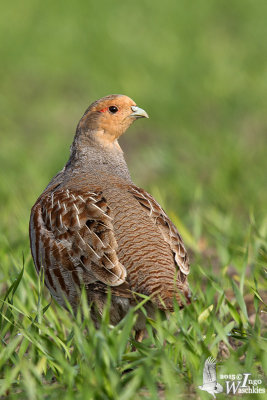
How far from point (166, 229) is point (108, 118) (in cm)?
102

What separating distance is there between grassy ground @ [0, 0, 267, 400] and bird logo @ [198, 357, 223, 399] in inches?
1.1

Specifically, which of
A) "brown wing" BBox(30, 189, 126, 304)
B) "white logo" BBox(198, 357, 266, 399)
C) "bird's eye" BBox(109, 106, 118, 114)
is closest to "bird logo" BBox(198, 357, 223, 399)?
"white logo" BBox(198, 357, 266, 399)

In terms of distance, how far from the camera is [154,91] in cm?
1025

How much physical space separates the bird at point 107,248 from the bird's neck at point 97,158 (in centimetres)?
16

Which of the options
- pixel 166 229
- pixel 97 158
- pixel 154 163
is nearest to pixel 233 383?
pixel 166 229

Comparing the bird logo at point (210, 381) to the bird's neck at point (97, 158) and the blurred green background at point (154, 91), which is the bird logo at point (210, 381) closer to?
the bird's neck at point (97, 158)

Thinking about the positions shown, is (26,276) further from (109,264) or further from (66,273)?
(109,264)

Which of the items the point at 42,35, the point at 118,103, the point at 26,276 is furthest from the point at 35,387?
the point at 42,35

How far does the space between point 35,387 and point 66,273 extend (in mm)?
792

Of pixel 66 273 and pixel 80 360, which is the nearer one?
pixel 80 360

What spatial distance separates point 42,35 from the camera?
1320 centimetres

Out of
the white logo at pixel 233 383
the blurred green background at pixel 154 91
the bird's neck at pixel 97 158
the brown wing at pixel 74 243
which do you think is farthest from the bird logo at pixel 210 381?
the blurred green background at pixel 154 91

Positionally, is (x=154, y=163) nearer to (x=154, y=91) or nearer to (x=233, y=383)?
(x=154, y=91)

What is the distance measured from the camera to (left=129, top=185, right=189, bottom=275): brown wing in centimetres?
321
